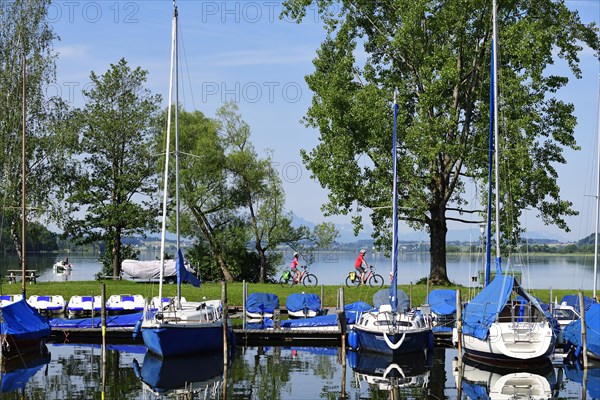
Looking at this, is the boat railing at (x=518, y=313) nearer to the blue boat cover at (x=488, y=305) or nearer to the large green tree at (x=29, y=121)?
the blue boat cover at (x=488, y=305)

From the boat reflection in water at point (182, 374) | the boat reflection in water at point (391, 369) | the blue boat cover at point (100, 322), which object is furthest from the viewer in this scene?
the blue boat cover at point (100, 322)

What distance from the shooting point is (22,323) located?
3959cm

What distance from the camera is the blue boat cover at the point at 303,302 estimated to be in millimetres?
47438

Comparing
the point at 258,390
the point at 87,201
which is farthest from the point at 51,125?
the point at 258,390

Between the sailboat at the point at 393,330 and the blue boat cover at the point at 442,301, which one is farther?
the blue boat cover at the point at 442,301

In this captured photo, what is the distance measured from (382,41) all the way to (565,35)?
1104 cm

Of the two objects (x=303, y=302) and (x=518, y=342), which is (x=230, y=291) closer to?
(x=303, y=302)

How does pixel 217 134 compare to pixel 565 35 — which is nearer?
pixel 565 35

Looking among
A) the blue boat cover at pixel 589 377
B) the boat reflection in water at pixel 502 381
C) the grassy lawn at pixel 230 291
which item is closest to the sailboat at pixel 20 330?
the grassy lawn at pixel 230 291

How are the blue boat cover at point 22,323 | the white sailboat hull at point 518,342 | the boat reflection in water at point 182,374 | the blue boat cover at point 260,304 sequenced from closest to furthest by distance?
the boat reflection in water at point 182,374 < the white sailboat hull at point 518,342 < the blue boat cover at point 22,323 < the blue boat cover at point 260,304

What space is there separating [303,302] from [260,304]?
2471 millimetres

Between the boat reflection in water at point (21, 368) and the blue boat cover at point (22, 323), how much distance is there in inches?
33.4

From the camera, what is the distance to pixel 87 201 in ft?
219

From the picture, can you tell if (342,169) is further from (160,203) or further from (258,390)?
(258,390)
